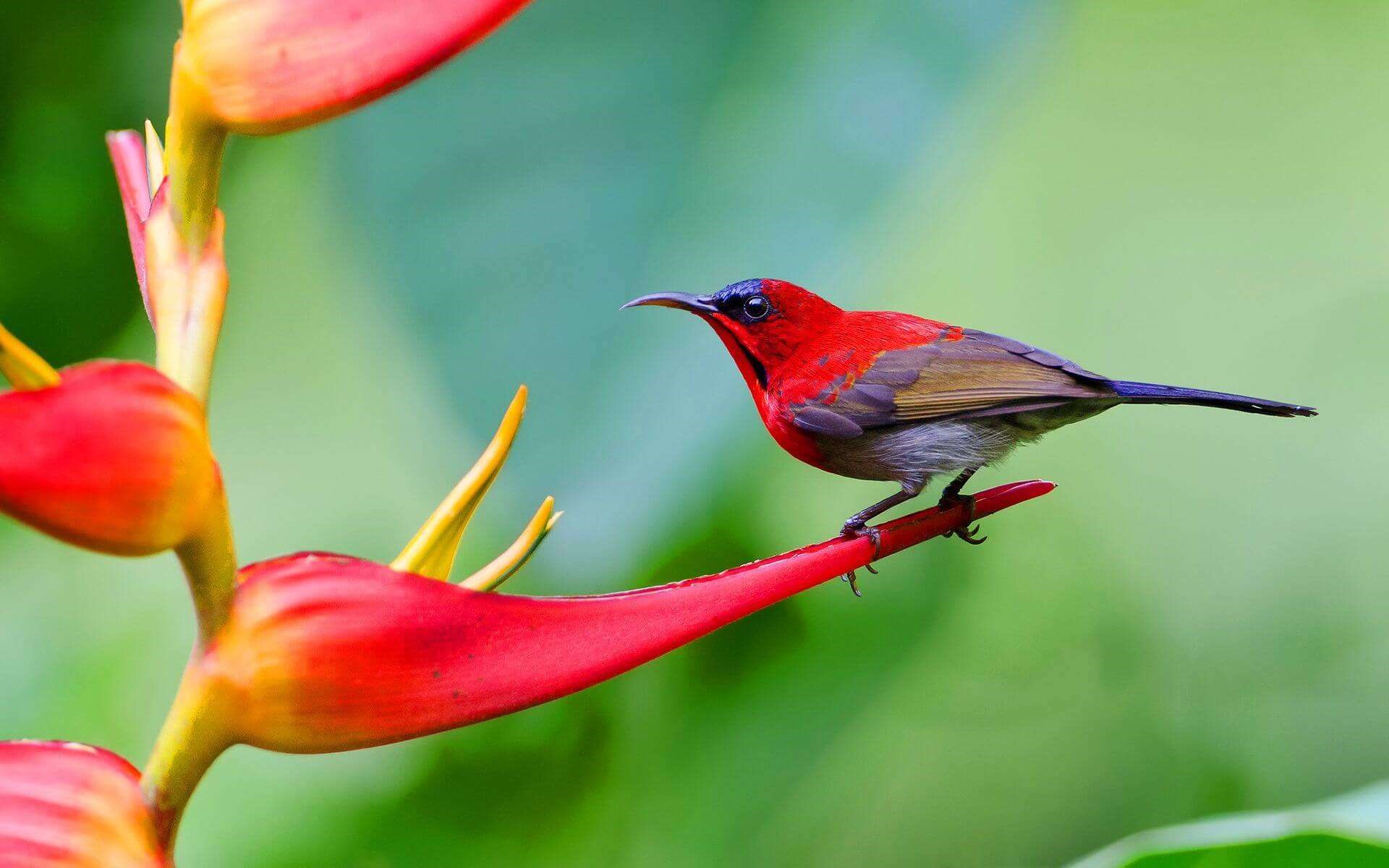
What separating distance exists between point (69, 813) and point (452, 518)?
0.33ft

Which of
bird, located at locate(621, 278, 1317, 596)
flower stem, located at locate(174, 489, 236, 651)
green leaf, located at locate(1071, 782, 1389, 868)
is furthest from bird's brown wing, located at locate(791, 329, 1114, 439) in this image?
flower stem, located at locate(174, 489, 236, 651)

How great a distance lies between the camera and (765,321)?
51 cm

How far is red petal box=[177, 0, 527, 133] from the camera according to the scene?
0.23 metres

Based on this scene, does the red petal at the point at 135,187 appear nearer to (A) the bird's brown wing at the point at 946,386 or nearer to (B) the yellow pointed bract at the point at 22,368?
(B) the yellow pointed bract at the point at 22,368

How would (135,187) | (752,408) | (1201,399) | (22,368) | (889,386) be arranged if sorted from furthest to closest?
1. (752,408)
2. (889,386)
3. (1201,399)
4. (135,187)
5. (22,368)

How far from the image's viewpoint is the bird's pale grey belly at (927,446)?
1.73ft

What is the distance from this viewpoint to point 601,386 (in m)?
0.80

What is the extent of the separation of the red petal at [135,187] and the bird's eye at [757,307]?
0.24 metres

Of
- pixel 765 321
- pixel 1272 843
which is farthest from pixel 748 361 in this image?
pixel 1272 843

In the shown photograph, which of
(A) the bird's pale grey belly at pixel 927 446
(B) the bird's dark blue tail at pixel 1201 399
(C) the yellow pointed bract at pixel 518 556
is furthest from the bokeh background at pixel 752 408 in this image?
(C) the yellow pointed bract at pixel 518 556

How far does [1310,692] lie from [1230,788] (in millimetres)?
76

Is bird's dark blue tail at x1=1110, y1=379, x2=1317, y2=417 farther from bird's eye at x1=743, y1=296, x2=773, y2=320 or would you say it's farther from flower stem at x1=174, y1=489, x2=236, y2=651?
flower stem at x1=174, y1=489, x2=236, y2=651

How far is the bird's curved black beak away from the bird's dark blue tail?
0.16 metres

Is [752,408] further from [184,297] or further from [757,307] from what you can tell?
[184,297]
